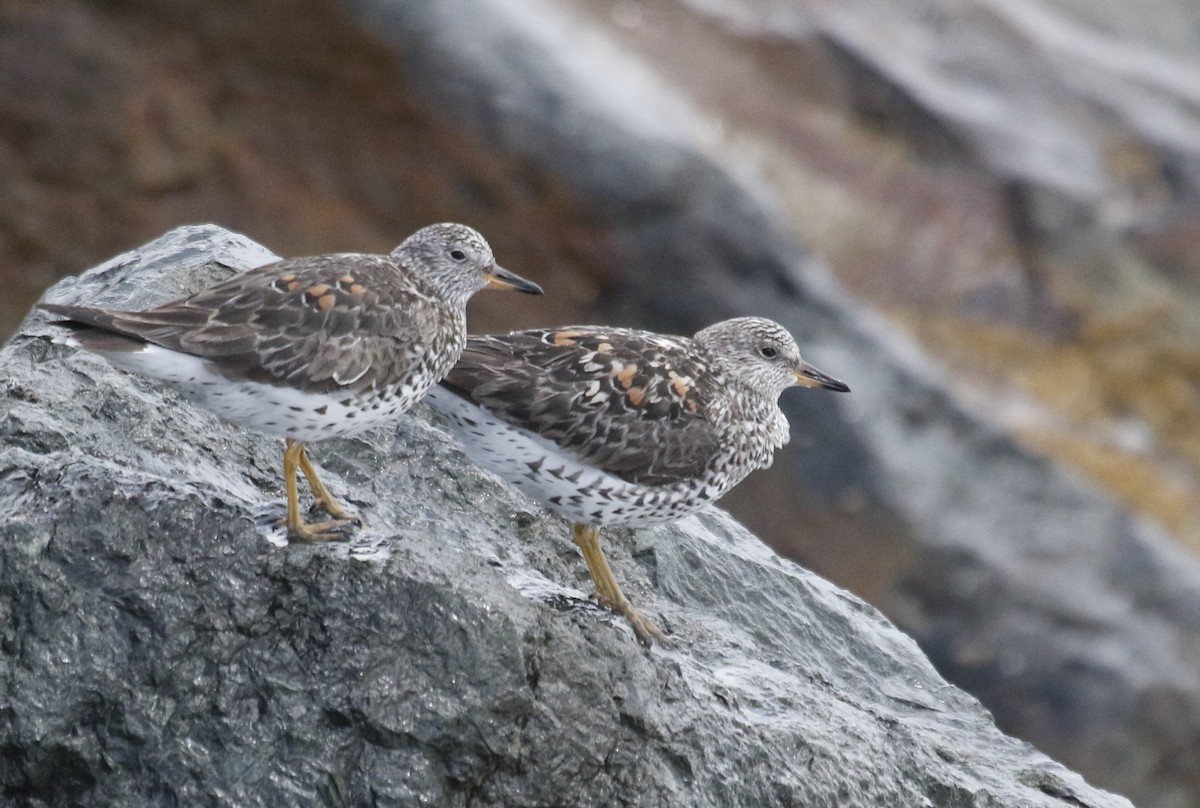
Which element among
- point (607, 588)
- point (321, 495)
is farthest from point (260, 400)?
point (607, 588)

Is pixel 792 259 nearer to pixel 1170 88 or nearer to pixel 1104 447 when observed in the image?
pixel 1104 447

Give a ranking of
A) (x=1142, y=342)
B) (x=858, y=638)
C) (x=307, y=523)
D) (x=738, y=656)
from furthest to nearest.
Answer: (x=1142, y=342), (x=858, y=638), (x=738, y=656), (x=307, y=523)

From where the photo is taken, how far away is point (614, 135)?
18.7 m

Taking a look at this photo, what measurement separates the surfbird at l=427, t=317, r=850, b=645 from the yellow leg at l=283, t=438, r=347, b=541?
3.52 feet

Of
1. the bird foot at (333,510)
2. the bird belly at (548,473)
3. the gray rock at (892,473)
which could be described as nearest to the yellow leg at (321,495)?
the bird foot at (333,510)

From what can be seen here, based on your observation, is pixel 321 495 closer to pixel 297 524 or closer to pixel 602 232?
pixel 297 524

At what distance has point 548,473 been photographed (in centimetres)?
827

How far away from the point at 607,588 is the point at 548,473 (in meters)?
0.79

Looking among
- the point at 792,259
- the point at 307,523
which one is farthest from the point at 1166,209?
the point at 307,523

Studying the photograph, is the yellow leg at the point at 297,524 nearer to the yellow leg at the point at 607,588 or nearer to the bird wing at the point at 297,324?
the bird wing at the point at 297,324

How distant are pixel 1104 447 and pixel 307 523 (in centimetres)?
1905

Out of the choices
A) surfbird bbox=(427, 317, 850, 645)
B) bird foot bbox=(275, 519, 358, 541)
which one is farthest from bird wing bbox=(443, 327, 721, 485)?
bird foot bbox=(275, 519, 358, 541)

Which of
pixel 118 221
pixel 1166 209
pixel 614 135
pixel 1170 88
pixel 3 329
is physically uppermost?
pixel 1170 88

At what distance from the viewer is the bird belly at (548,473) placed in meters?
8.28
